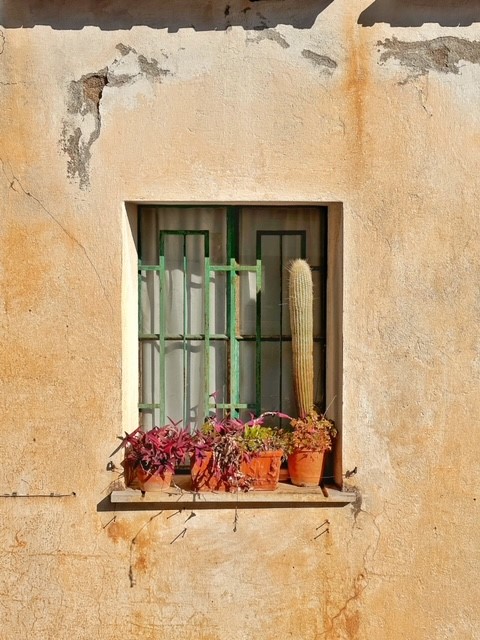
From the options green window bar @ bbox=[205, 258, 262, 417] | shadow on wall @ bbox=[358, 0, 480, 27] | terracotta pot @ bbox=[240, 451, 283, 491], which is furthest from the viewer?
green window bar @ bbox=[205, 258, 262, 417]

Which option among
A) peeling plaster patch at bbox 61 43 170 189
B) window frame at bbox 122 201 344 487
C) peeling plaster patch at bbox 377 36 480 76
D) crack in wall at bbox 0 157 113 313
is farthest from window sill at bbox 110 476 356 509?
peeling plaster patch at bbox 377 36 480 76

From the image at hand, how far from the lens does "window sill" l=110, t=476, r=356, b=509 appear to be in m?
3.99

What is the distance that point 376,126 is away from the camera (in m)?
3.97

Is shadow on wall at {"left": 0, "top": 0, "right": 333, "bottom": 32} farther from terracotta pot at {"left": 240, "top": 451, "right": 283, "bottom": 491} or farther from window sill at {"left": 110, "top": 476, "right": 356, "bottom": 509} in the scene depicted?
window sill at {"left": 110, "top": 476, "right": 356, "bottom": 509}

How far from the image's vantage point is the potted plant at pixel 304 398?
161 inches

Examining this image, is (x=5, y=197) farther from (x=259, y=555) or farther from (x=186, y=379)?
(x=259, y=555)

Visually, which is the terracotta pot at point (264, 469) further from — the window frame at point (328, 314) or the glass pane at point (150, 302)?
the glass pane at point (150, 302)

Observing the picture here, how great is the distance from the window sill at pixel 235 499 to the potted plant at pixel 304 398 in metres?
0.15

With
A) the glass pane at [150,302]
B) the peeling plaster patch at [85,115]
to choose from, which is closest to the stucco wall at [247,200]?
the peeling plaster patch at [85,115]

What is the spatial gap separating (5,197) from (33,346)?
868 millimetres

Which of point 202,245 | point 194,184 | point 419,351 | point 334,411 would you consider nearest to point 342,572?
point 334,411

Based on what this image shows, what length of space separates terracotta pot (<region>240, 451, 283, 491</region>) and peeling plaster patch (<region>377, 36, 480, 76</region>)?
2.33 meters

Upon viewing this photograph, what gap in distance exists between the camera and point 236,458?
13.1 feet

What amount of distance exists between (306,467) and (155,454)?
0.89m
